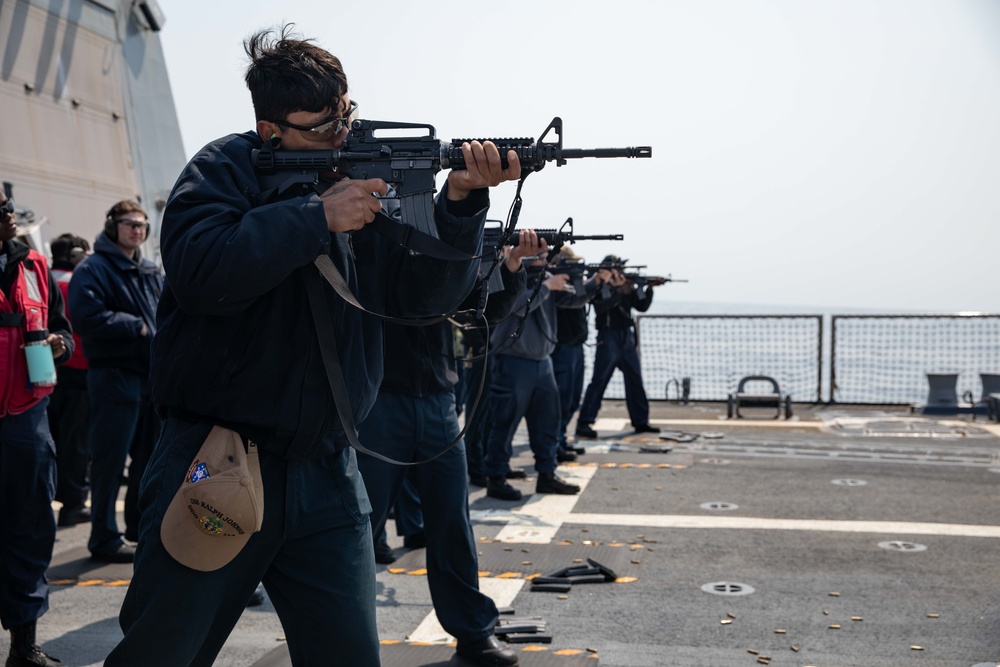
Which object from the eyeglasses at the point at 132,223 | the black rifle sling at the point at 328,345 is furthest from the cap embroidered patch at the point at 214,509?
the eyeglasses at the point at 132,223

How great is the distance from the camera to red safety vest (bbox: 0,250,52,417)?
4.52m

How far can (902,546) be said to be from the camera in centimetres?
653

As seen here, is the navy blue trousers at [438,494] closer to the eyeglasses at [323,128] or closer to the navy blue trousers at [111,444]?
the eyeglasses at [323,128]

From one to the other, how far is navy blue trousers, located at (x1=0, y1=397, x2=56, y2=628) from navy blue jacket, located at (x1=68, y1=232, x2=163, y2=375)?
5.68 feet

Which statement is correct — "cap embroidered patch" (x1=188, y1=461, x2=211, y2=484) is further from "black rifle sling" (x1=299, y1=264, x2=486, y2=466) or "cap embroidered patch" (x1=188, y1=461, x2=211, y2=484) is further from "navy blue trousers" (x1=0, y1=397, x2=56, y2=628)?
"navy blue trousers" (x1=0, y1=397, x2=56, y2=628)

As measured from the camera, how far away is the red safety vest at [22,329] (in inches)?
178

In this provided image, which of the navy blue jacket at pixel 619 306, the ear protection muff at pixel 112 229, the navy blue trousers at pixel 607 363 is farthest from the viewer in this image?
the navy blue trousers at pixel 607 363

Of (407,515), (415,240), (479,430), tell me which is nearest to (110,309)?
(407,515)

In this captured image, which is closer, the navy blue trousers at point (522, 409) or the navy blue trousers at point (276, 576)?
the navy blue trousers at point (276, 576)

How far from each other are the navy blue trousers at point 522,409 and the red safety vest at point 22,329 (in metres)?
4.06

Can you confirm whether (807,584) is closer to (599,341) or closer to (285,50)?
(285,50)

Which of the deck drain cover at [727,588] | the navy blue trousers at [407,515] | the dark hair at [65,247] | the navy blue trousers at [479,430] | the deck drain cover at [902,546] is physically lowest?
the deck drain cover at [727,588]

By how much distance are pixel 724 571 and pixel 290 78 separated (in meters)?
4.31

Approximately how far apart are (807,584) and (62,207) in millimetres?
6563
